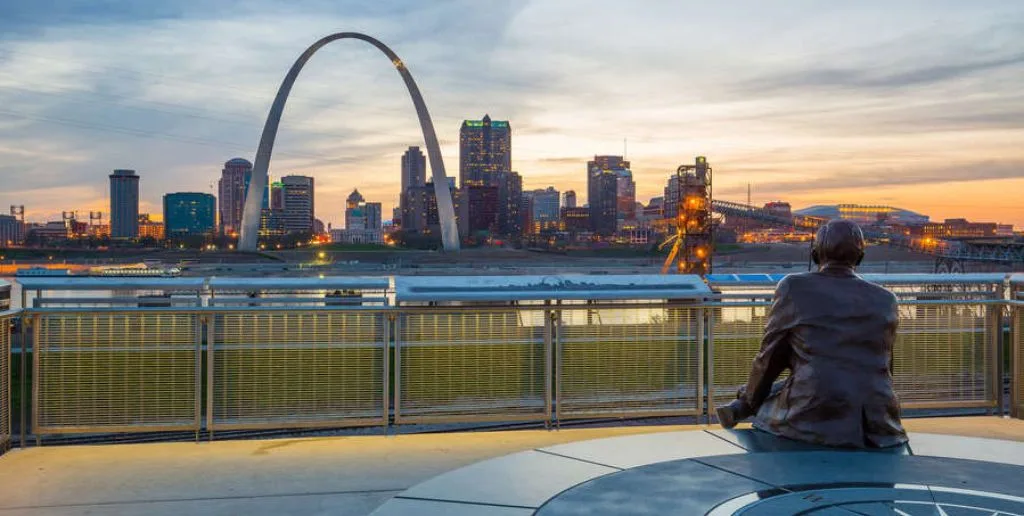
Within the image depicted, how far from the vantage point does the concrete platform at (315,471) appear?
191 inches

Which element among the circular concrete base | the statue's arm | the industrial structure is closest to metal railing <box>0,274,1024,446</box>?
the circular concrete base

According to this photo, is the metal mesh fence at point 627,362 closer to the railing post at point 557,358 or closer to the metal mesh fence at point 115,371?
the railing post at point 557,358

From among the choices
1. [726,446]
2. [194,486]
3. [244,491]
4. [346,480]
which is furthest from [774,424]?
[194,486]

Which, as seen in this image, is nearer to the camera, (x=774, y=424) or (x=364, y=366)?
(x=774, y=424)

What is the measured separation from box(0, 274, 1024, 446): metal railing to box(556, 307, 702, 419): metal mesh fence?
0.01m

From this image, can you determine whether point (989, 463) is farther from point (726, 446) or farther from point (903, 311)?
point (903, 311)

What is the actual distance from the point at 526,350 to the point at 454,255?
93.9 meters

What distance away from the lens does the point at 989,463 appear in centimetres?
495

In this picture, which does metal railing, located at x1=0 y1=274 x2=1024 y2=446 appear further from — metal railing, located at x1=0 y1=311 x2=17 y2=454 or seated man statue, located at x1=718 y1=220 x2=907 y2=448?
seated man statue, located at x1=718 y1=220 x2=907 y2=448

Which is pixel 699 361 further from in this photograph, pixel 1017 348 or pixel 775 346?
pixel 775 346

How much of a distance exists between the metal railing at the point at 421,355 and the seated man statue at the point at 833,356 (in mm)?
3113

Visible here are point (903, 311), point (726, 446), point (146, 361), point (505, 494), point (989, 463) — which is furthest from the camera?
point (903, 311)

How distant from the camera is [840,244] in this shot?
5.17 meters

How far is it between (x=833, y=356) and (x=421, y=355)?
13.7ft
